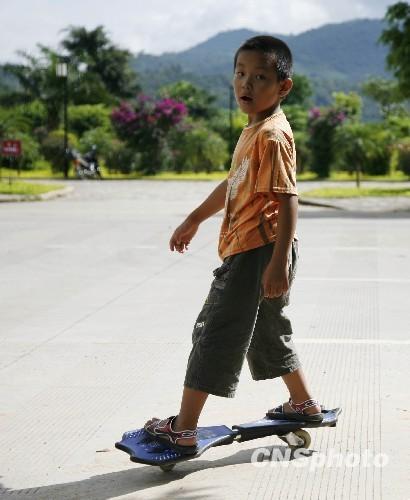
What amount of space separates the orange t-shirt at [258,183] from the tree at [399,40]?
23.7 meters

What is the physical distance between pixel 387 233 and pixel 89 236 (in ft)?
14.3

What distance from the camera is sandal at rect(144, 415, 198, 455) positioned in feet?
13.4

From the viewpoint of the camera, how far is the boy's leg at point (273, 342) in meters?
4.22

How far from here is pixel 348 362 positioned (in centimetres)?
630

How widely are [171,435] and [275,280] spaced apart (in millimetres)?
704

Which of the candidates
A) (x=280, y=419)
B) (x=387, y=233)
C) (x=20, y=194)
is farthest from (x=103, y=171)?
(x=280, y=419)

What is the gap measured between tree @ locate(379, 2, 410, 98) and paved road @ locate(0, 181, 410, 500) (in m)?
14.2

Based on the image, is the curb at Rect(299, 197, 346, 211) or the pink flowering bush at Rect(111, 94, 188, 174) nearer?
the curb at Rect(299, 197, 346, 211)

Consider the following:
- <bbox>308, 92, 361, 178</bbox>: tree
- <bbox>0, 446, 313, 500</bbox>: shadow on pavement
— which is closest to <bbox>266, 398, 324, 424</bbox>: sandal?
<bbox>0, 446, 313, 500</bbox>: shadow on pavement

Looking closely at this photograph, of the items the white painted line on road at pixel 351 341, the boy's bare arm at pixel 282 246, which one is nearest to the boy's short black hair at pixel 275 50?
the boy's bare arm at pixel 282 246

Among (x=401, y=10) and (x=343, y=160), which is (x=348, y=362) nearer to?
(x=401, y=10)

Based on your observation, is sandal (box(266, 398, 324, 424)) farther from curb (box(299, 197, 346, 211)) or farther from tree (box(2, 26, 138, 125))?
tree (box(2, 26, 138, 125))

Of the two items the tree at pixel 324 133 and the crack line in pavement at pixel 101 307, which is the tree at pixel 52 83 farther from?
the crack line in pavement at pixel 101 307

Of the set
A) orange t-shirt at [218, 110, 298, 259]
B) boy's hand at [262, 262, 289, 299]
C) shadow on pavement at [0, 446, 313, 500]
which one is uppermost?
orange t-shirt at [218, 110, 298, 259]
